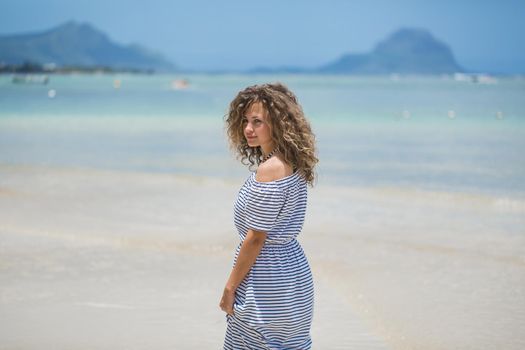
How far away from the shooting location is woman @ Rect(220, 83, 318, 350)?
10.4 feet

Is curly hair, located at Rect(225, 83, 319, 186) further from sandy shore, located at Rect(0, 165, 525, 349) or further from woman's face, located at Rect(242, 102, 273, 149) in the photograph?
sandy shore, located at Rect(0, 165, 525, 349)

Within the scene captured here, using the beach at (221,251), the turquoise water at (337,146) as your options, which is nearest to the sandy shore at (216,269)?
the beach at (221,251)

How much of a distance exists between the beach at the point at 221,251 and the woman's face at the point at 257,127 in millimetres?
2197

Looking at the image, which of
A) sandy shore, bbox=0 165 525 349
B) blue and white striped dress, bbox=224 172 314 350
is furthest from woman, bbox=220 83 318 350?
sandy shore, bbox=0 165 525 349

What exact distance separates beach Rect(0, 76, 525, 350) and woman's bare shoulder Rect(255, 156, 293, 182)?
7.41 feet

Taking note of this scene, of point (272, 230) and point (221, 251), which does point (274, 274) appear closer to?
point (272, 230)

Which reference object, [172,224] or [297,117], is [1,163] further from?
[297,117]

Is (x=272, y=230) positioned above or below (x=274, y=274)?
above

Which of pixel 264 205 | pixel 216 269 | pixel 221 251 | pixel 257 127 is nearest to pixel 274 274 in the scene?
pixel 264 205

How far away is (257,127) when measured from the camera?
3.32 meters

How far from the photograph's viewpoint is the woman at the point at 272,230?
10.4 ft

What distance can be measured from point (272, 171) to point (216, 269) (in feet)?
13.8

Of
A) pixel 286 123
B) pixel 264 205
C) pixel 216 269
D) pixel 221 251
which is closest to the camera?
pixel 264 205

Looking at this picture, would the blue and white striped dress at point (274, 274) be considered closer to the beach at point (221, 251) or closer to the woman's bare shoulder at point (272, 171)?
the woman's bare shoulder at point (272, 171)
